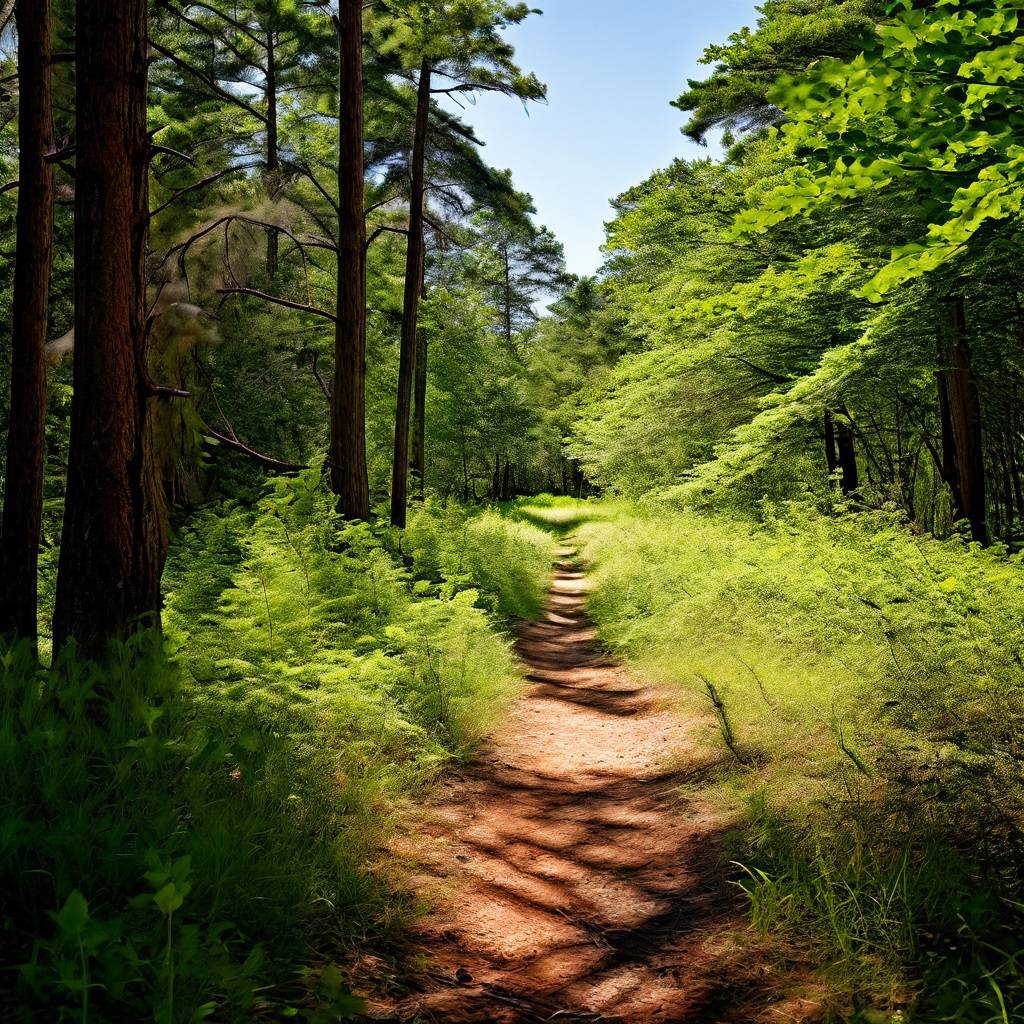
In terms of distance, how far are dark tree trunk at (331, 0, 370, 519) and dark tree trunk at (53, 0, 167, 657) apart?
5.02 m

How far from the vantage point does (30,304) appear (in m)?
5.52

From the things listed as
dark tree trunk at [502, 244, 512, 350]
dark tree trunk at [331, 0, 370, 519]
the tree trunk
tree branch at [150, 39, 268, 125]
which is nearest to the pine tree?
the tree trunk

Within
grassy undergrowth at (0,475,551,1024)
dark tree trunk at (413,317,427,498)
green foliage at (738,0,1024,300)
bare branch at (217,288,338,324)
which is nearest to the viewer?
grassy undergrowth at (0,475,551,1024)

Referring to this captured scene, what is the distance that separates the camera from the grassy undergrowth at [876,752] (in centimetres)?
279

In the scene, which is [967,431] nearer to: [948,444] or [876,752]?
[948,444]

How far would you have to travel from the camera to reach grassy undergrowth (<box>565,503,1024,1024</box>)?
9.16 ft

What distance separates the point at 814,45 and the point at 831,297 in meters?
3.26

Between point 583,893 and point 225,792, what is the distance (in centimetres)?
189

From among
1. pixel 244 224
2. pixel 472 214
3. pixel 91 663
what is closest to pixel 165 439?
pixel 244 224

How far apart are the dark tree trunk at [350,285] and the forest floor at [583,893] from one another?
183 inches

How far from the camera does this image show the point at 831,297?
1080cm

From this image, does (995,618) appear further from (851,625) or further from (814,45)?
(814,45)

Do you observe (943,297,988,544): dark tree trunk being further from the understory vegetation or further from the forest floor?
the forest floor

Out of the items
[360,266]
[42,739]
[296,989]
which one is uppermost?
[360,266]
